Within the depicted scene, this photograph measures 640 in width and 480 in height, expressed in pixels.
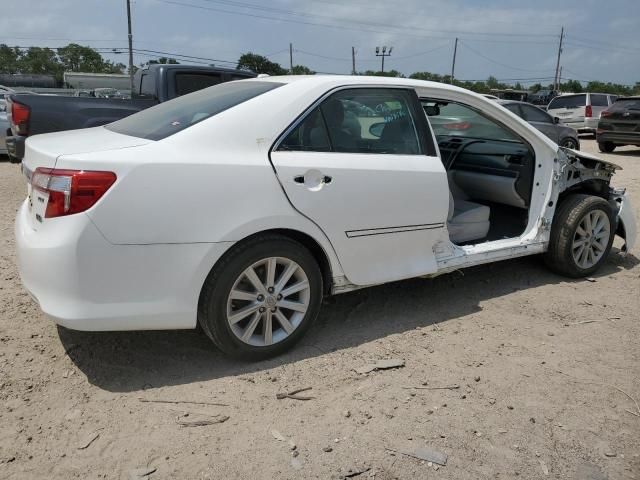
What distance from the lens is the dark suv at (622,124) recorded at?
47.7 ft

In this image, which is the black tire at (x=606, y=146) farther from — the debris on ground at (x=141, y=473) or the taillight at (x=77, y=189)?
the debris on ground at (x=141, y=473)

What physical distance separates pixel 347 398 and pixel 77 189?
1737mm

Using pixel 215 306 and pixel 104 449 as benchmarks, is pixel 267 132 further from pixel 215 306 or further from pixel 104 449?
pixel 104 449

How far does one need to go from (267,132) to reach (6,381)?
6.49ft

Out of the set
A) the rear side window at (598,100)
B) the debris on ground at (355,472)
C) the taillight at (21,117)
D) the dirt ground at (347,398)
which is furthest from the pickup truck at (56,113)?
the rear side window at (598,100)

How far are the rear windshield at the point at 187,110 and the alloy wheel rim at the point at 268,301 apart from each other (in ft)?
2.99

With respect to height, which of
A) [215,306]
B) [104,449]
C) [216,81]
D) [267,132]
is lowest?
[104,449]

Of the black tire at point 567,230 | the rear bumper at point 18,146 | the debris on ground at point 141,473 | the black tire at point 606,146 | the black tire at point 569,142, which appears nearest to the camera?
the debris on ground at point 141,473

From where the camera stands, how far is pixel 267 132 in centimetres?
320

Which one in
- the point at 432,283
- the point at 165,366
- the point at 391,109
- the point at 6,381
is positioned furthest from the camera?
the point at 432,283

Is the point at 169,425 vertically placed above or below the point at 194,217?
below

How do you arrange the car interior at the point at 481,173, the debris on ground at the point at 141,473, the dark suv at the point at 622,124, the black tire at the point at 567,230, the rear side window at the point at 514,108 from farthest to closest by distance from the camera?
the dark suv at the point at 622,124, the rear side window at the point at 514,108, the black tire at the point at 567,230, the car interior at the point at 481,173, the debris on ground at the point at 141,473

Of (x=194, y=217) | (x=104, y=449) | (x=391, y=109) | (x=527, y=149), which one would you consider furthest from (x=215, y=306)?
(x=527, y=149)

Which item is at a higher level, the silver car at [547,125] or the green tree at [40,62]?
the green tree at [40,62]
